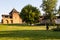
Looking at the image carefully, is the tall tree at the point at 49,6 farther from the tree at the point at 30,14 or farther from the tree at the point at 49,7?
the tree at the point at 30,14

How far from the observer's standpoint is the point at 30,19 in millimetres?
106688

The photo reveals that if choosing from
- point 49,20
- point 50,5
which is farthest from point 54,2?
point 49,20

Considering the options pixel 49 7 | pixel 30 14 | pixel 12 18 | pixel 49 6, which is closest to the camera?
pixel 30 14

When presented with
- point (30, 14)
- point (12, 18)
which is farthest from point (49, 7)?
point (12, 18)

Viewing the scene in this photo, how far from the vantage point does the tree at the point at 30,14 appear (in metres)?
107

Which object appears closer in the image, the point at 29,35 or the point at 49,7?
the point at 29,35

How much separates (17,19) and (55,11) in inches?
1102

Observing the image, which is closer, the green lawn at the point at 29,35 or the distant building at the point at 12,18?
the green lawn at the point at 29,35

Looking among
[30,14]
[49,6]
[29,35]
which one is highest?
[49,6]

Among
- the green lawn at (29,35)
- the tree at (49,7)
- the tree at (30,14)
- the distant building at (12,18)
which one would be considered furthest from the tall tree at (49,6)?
the green lawn at (29,35)

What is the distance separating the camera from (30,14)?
362ft

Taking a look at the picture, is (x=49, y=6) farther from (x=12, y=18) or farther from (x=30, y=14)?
(x=12, y=18)

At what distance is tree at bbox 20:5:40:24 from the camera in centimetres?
10744

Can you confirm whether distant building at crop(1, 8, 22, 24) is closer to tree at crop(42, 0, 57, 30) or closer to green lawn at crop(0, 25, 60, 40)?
tree at crop(42, 0, 57, 30)
